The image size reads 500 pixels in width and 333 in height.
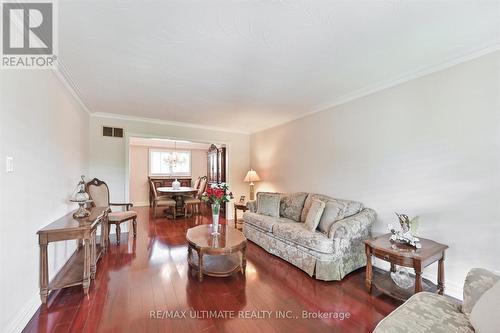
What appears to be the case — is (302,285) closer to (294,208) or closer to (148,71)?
(294,208)

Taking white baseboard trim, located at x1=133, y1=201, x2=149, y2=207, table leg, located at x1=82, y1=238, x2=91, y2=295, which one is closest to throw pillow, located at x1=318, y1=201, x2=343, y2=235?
table leg, located at x1=82, y1=238, x2=91, y2=295

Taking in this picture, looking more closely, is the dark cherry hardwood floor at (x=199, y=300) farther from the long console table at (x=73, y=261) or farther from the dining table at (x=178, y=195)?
the dining table at (x=178, y=195)

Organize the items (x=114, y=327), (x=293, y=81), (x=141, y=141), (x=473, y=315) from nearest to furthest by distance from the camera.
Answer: (x=473, y=315) < (x=114, y=327) < (x=293, y=81) < (x=141, y=141)

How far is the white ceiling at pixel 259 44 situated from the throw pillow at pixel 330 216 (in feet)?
5.58

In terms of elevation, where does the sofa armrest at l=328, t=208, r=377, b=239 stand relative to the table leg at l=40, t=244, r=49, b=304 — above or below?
above

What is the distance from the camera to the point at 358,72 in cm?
251

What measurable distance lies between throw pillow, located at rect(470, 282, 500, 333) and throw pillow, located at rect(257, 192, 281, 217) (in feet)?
9.27

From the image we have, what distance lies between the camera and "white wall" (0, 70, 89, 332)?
151cm

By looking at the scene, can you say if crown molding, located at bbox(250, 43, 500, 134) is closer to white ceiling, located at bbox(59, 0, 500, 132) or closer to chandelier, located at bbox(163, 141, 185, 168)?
white ceiling, located at bbox(59, 0, 500, 132)

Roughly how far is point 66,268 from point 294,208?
3314 millimetres

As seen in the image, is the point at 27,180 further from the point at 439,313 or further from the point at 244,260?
the point at 439,313

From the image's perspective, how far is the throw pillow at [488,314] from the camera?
0.99 m

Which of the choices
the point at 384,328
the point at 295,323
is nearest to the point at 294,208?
the point at 295,323

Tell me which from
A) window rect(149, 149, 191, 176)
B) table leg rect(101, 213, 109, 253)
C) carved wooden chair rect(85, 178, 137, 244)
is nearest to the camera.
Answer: table leg rect(101, 213, 109, 253)
